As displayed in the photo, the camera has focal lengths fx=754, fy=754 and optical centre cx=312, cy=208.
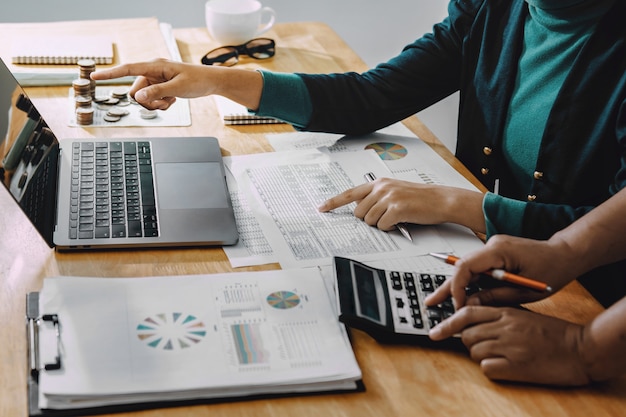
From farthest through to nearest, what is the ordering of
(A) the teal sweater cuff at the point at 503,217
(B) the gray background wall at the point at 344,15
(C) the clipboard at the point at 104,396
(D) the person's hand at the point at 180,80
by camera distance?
(B) the gray background wall at the point at 344,15 → (D) the person's hand at the point at 180,80 → (A) the teal sweater cuff at the point at 503,217 → (C) the clipboard at the point at 104,396

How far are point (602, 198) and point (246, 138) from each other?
0.63 meters

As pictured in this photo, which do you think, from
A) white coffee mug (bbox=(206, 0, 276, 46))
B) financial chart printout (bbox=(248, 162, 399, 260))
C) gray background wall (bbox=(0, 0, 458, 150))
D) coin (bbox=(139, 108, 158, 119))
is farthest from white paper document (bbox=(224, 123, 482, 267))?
gray background wall (bbox=(0, 0, 458, 150))

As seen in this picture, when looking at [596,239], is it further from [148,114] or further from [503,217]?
[148,114]

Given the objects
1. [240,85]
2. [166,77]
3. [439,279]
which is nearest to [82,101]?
[166,77]

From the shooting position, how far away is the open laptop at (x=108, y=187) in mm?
1036

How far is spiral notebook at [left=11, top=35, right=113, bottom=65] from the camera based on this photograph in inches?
63.7

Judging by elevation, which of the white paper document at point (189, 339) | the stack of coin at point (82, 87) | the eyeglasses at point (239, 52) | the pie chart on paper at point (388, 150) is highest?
the eyeglasses at point (239, 52)

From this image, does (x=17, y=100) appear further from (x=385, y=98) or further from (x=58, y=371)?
(x=385, y=98)

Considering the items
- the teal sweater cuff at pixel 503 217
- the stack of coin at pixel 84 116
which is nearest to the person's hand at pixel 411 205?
the teal sweater cuff at pixel 503 217

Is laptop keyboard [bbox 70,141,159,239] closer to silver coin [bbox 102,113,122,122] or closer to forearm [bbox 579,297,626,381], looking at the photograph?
silver coin [bbox 102,113,122,122]

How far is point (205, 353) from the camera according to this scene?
0.84 m

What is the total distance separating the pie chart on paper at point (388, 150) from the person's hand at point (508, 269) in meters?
0.45

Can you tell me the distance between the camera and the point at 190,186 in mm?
1187

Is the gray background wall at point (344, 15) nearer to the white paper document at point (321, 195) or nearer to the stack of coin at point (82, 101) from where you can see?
the stack of coin at point (82, 101)
